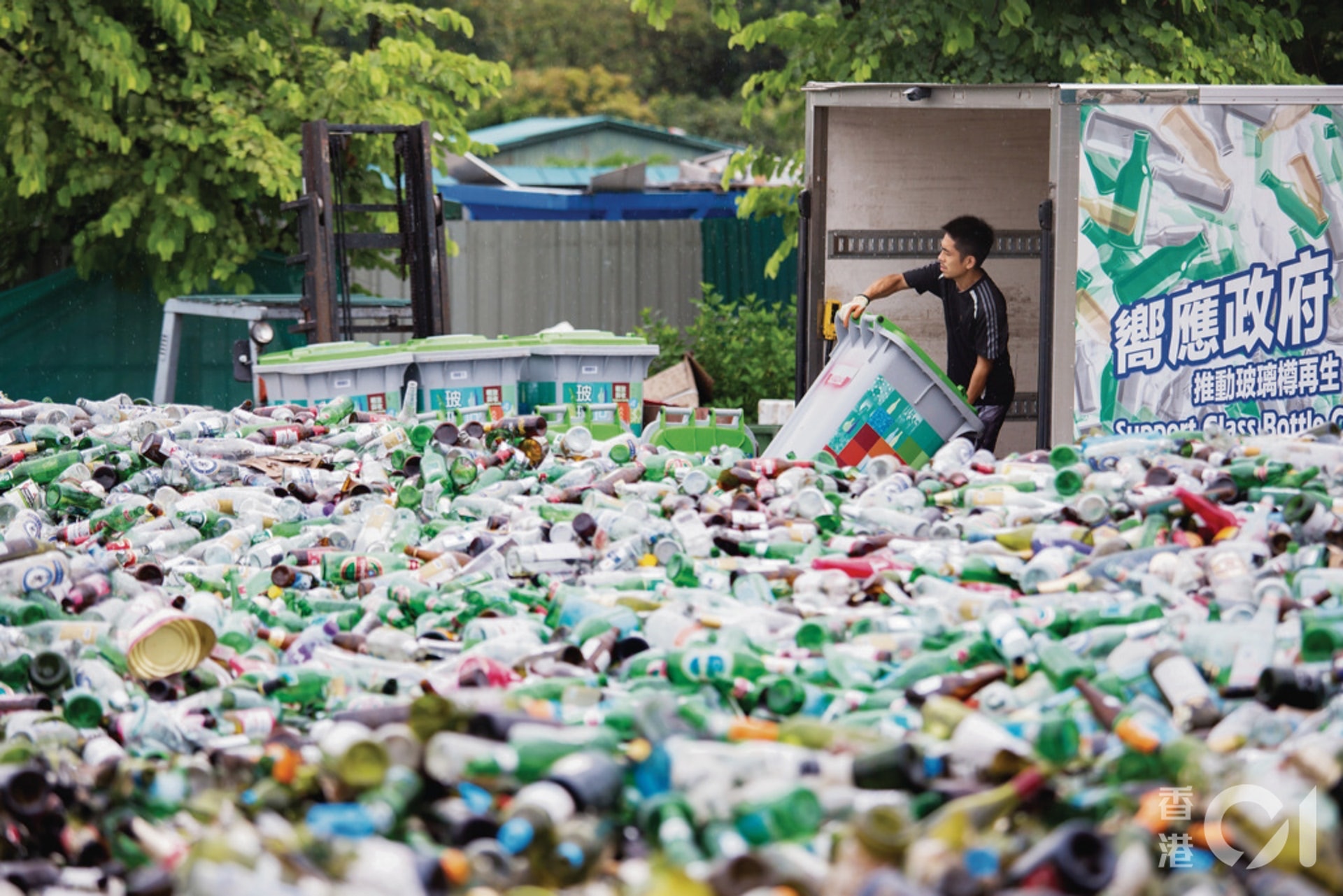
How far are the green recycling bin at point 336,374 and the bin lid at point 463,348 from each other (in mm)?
139

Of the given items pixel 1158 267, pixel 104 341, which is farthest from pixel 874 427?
pixel 104 341

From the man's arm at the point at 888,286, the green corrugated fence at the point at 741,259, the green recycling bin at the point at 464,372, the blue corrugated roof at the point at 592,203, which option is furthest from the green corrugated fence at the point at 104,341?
the blue corrugated roof at the point at 592,203

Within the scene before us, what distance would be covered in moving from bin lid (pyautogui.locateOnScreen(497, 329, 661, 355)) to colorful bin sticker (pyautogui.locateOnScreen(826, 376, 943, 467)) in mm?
2406

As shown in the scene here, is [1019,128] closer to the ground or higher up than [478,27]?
closer to the ground

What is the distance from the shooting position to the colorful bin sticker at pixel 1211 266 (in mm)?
7461

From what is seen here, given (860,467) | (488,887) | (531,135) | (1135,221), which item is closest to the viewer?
(488,887)

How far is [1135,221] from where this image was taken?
24.6ft

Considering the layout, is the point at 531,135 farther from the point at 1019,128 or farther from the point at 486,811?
the point at 486,811

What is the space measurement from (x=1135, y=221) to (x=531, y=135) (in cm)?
2354

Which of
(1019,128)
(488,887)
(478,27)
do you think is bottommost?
(488,887)

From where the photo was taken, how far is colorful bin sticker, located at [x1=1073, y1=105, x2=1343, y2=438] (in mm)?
7461

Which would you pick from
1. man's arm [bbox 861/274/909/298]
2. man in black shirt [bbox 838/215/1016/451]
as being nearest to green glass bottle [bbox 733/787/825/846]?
man in black shirt [bbox 838/215/1016/451]

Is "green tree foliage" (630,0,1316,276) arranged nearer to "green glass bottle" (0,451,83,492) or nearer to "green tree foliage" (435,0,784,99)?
"green glass bottle" (0,451,83,492)

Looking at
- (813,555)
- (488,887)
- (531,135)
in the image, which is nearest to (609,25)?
(531,135)
